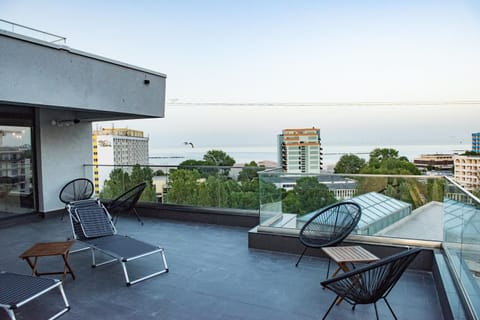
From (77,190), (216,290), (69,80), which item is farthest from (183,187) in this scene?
(216,290)

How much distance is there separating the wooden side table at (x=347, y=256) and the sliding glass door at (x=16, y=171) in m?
6.88

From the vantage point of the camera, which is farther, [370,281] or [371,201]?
[371,201]

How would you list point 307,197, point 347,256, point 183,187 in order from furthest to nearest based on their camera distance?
point 183,187 < point 307,197 < point 347,256

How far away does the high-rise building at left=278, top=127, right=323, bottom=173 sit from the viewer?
2044cm

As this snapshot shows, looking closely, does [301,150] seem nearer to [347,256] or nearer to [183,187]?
[183,187]

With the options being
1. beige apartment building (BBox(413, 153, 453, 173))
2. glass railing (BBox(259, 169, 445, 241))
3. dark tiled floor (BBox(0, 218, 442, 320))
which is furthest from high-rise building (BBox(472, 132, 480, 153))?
dark tiled floor (BBox(0, 218, 442, 320))

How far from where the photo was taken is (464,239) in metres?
2.92

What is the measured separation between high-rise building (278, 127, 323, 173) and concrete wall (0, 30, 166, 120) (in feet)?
43.4

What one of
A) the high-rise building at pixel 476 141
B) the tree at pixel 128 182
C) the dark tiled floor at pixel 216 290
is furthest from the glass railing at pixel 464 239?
the high-rise building at pixel 476 141

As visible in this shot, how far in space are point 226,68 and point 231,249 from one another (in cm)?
1402

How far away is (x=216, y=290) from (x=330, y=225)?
184 centimetres

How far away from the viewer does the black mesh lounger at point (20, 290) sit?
2.55 meters

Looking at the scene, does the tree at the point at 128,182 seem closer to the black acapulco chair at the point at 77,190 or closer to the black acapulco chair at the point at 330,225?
the black acapulco chair at the point at 77,190

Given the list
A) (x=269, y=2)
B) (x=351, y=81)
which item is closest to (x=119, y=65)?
(x=269, y=2)
